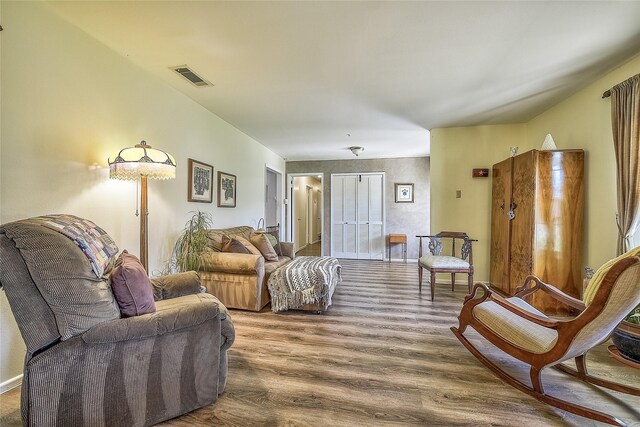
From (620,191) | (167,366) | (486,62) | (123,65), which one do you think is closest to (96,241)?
(167,366)

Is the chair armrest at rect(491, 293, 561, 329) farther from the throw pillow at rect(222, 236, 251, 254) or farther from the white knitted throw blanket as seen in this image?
the throw pillow at rect(222, 236, 251, 254)

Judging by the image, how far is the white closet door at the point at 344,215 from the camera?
6.69 meters

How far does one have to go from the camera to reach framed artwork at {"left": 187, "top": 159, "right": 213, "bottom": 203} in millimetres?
3295

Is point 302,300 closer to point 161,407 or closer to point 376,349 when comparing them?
point 376,349

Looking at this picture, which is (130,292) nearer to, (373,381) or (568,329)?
(373,381)

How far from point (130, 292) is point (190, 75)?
85.2 inches

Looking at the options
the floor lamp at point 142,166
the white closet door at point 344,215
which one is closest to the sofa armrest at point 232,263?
the floor lamp at point 142,166

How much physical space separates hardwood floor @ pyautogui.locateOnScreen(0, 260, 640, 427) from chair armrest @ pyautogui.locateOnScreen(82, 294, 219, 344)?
53cm

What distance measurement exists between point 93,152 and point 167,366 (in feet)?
5.77

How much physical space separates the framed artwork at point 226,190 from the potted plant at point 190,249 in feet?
2.88

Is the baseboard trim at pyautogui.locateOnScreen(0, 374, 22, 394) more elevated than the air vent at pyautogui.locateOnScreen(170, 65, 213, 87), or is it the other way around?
the air vent at pyautogui.locateOnScreen(170, 65, 213, 87)

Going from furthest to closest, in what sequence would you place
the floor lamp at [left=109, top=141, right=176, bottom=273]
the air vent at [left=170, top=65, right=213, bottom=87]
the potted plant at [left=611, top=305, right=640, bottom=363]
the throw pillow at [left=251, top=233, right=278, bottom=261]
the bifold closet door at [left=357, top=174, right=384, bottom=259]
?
the bifold closet door at [left=357, top=174, right=384, bottom=259] → the throw pillow at [left=251, top=233, right=278, bottom=261] → the air vent at [left=170, top=65, right=213, bottom=87] → the floor lamp at [left=109, top=141, right=176, bottom=273] → the potted plant at [left=611, top=305, right=640, bottom=363]

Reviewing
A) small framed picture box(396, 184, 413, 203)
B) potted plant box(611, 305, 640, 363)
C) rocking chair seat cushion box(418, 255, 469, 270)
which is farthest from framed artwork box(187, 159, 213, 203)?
small framed picture box(396, 184, 413, 203)

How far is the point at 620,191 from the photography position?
235cm
